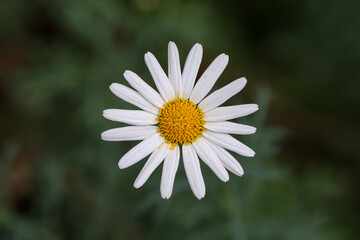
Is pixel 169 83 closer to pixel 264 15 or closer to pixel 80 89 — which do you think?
pixel 80 89

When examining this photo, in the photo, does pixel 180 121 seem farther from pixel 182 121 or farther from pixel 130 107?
pixel 130 107

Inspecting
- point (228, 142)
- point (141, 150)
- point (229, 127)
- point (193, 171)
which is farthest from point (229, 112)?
→ point (141, 150)

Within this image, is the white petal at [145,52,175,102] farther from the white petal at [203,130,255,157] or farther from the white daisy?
the white petal at [203,130,255,157]

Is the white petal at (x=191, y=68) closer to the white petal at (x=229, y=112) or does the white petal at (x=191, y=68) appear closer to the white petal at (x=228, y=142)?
the white petal at (x=229, y=112)

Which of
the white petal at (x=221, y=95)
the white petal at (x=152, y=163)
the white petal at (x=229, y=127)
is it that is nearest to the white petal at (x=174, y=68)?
the white petal at (x=221, y=95)

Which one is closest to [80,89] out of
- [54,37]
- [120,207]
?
[54,37]

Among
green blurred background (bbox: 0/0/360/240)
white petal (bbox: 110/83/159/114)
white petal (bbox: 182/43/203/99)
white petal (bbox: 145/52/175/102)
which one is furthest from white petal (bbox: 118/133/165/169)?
green blurred background (bbox: 0/0/360/240)
